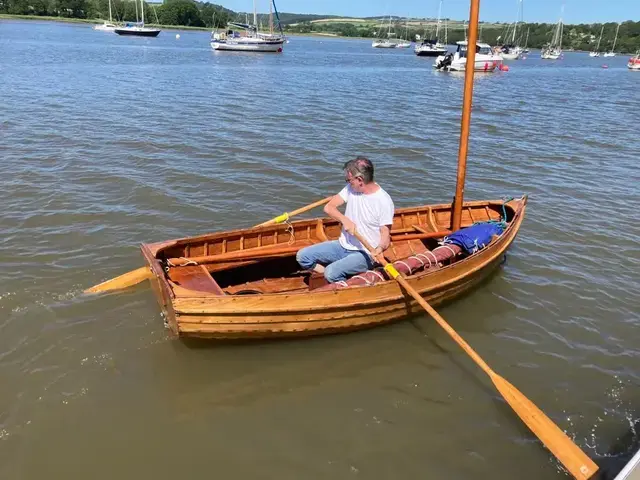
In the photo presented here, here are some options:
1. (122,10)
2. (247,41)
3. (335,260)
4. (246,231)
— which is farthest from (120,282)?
(122,10)

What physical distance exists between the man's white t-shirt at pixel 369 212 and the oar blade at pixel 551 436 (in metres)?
2.75

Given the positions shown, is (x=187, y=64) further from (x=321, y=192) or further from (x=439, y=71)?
(x=321, y=192)

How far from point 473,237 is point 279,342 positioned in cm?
450

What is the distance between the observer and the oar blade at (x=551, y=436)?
552 centimetres

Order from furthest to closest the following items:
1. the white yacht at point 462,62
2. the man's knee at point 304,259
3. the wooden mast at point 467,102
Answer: the white yacht at point 462,62, the wooden mast at point 467,102, the man's knee at point 304,259

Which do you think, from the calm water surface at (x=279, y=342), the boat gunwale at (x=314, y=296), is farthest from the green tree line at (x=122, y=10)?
the boat gunwale at (x=314, y=296)

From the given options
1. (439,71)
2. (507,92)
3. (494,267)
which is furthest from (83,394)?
(439,71)

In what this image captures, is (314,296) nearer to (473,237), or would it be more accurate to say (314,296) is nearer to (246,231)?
(246,231)

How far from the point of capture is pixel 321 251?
855cm

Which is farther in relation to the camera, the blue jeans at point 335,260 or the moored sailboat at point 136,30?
the moored sailboat at point 136,30

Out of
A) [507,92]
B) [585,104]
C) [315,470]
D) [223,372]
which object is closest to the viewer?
[315,470]

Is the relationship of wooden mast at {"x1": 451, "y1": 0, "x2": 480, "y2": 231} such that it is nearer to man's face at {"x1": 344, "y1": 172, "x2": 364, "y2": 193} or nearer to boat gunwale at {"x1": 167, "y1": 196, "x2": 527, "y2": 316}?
boat gunwale at {"x1": 167, "y1": 196, "x2": 527, "y2": 316}

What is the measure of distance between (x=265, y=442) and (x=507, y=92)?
40.7m

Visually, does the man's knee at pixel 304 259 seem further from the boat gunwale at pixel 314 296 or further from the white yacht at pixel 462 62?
the white yacht at pixel 462 62
